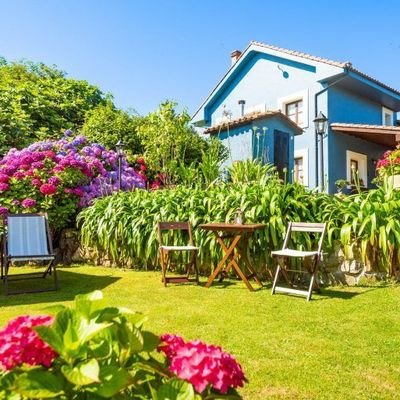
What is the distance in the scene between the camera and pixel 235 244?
530cm

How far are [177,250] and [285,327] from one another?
2.69 m

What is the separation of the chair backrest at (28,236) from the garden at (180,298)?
0.33 metres

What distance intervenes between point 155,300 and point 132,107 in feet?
42.9

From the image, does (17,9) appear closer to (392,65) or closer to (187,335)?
(187,335)

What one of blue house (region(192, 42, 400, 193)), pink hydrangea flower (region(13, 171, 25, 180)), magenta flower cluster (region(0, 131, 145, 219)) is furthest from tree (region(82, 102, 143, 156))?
pink hydrangea flower (region(13, 171, 25, 180))

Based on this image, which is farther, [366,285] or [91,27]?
[91,27]

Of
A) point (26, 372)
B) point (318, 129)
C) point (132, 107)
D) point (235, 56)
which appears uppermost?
point (235, 56)

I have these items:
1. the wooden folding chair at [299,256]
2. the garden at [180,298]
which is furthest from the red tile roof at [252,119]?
the wooden folding chair at [299,256]

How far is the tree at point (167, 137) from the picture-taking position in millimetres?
12242

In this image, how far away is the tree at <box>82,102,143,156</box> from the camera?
13555 mm

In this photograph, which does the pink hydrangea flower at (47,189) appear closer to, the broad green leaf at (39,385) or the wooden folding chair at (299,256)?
the wooden folding chair at (299,256)

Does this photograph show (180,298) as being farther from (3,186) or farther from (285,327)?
(3,186)

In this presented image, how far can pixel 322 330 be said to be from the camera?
3582 mm

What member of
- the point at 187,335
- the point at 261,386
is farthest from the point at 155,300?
the point at 261,386
